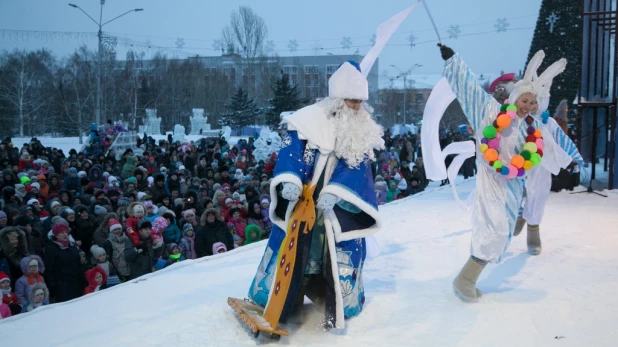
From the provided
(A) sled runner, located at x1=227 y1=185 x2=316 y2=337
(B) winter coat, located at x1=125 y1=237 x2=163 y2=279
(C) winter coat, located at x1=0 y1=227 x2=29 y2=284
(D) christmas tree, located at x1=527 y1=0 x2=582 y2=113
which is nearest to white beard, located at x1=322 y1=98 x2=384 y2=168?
(A) sled runner, located at x1=227 y1=185 x2=316 y2=337

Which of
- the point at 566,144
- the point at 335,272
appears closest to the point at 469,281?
the point at 335,272

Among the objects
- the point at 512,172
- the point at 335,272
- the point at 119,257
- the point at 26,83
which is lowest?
the point at 119,257

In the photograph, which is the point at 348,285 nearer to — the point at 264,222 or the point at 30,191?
the point at 264,222

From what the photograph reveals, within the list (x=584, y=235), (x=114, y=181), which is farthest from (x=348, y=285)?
(x=114, y=181)

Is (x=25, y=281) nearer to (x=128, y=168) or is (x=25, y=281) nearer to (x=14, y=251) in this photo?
(x=14, y=251)

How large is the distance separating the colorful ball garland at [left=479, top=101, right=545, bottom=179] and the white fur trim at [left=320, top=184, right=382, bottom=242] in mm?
1178

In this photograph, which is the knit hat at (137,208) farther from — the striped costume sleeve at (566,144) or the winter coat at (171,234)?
the striped costume sleeve at (566,144)

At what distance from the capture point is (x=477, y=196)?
4727 mm

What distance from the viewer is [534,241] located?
6172 mm

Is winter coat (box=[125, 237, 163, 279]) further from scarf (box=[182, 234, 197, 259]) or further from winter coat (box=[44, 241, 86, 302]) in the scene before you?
winter coat (box=[44, 241, 86, 302])

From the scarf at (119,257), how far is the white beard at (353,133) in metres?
3.38

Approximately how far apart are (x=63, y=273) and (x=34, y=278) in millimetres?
265

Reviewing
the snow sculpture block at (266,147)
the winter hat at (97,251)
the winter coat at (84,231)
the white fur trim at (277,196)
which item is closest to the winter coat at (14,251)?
the winter hat at (97,251)

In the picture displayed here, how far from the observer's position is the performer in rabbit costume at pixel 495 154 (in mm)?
4570
